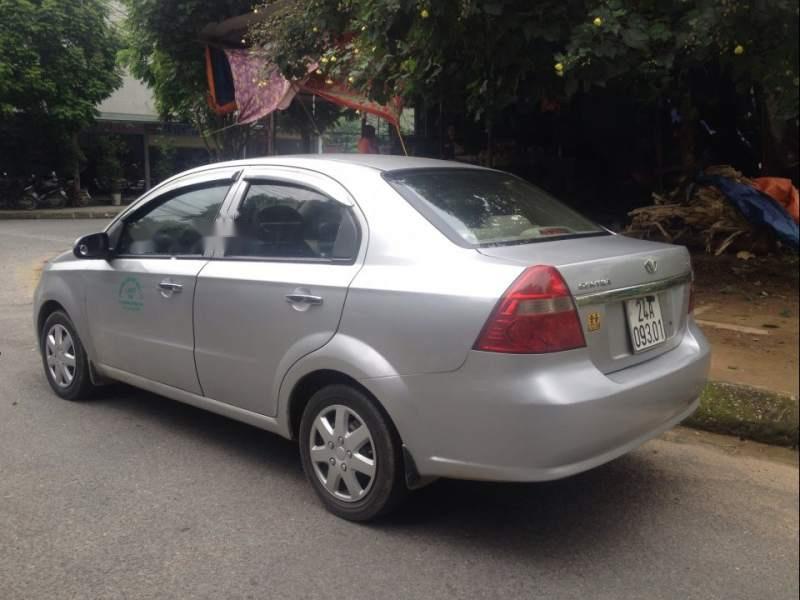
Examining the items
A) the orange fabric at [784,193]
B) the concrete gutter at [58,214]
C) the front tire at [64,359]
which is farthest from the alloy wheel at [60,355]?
the concrete gutter at [58,214]

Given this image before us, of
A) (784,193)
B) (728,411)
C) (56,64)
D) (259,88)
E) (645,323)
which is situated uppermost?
(56,64)

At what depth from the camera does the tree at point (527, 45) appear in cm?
471

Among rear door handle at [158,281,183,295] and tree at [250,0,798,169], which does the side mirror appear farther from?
tree at [250,0,798,169]

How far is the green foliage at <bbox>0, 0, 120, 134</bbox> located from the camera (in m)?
19.9

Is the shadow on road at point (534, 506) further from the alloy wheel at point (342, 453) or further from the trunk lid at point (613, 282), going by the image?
the trunk lid at point (613, 282)

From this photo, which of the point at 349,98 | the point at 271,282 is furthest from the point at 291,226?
the point at 349,98

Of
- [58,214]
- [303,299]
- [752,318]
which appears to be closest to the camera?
[752,318]

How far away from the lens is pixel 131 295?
441 cm

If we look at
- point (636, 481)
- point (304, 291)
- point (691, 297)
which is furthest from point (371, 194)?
point (636, 481)

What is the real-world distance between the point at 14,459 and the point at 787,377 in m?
4.13

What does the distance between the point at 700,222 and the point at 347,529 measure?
10.1ft

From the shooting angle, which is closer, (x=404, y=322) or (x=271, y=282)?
(x=404, y=322)

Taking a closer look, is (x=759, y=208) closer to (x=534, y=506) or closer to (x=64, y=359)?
(x=534, y=506)

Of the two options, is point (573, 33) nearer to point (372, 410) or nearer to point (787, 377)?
point (372, 410)
